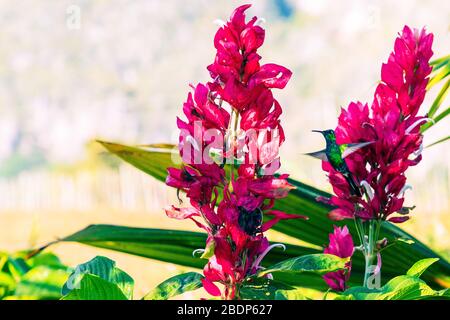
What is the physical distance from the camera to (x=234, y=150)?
73cm

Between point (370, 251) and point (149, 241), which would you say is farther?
point (149, 241)

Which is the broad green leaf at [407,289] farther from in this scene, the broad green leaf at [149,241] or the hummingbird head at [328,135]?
the broad green leaf at [149,241]

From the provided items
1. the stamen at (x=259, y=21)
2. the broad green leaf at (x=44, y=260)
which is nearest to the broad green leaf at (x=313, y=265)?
the stamen at (x=259, y=21)

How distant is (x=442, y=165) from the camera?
7145 millimetres

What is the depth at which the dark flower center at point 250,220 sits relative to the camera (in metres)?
0.73

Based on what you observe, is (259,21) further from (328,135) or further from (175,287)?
(175,287)

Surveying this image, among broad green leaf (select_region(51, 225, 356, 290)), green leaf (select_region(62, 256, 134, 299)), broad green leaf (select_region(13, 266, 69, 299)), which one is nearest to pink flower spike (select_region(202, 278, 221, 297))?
green leaf (select_region(62, 256, 134, 299))

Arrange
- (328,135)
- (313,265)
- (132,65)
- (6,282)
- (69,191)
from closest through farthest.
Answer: (313,265) → (328,135) → (6,282) → (69,191) → (132,65)

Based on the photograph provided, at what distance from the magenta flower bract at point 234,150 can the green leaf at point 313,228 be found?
0.57 meters

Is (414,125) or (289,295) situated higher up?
(414,125)

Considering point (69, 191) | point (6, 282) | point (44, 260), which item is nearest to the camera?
point (6, 282)

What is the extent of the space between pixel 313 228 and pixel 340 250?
20.8 inches

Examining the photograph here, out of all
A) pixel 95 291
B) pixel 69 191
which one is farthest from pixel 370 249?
pixel 69 191

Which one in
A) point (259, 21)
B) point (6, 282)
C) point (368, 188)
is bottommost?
point (6, 282)
